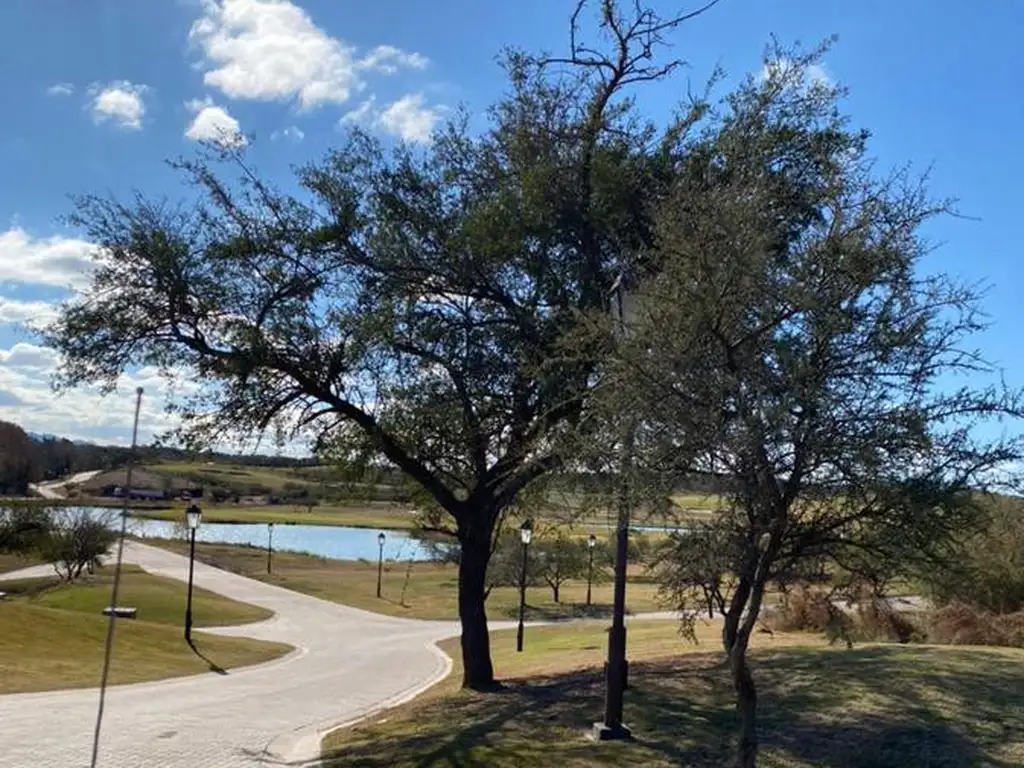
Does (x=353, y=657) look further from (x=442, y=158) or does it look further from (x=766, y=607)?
(x=442, y=158)

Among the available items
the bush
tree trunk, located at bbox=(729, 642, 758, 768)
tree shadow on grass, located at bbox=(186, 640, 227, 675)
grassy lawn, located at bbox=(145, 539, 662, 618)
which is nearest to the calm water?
grassy lawn, located at bbox=(145, 539, 662, 618)

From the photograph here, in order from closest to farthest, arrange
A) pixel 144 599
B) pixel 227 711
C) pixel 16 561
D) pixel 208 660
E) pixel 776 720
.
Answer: pixel 776 720, pixel 227 711, pixel 208 660, pixel 144 599, pixel 16 561

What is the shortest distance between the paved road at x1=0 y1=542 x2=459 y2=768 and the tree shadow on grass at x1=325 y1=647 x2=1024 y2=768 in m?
1.87

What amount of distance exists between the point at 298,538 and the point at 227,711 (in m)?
131

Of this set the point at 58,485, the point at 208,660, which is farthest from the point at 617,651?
the point at 58,485

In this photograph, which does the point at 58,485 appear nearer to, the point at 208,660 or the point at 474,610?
the point at 208,660

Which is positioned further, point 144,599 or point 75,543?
point 75,543

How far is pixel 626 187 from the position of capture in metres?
13.5

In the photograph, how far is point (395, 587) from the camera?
76375 mm

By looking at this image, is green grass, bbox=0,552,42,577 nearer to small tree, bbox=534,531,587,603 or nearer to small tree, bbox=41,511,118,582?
small tree, bbox=41,511,118,582

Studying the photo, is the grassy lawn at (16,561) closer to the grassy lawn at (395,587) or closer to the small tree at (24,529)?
the small tree at (24,529)

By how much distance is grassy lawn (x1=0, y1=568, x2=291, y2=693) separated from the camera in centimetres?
2170

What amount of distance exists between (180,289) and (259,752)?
6.52 m

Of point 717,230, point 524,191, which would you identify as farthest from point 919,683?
point 524,191
